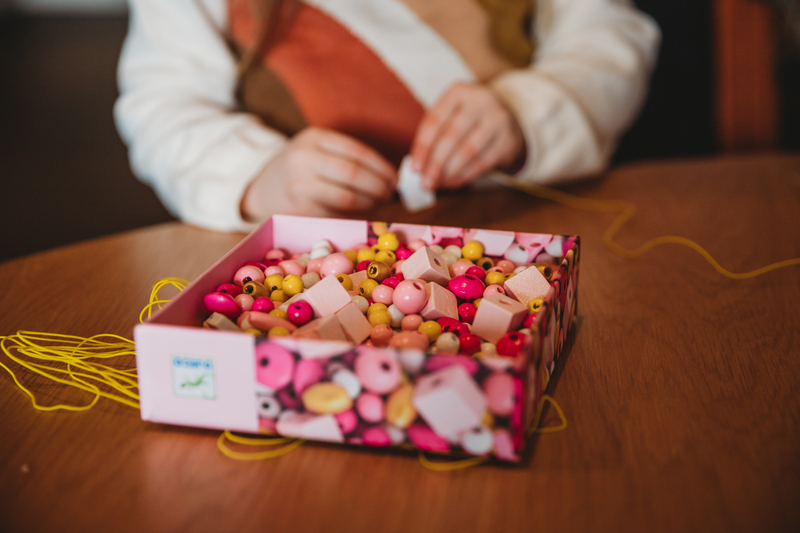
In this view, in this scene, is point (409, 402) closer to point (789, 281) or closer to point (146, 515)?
point (146, 515)

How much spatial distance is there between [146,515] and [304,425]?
4.1 inches

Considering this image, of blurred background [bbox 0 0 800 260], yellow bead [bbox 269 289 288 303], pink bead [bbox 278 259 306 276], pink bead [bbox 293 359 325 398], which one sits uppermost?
pink bead [bbox 293 359 325 398]

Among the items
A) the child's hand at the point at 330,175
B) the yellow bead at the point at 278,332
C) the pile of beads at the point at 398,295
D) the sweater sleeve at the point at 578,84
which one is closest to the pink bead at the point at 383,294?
the pile of beads at the point at 398,295

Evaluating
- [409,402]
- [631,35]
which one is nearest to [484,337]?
[409,402]

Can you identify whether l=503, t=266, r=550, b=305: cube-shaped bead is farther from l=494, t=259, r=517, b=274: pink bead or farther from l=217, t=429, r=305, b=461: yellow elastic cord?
l=217, t=429, r=305, b=461: yellow elastic cord

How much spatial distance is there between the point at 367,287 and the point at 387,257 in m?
0.06

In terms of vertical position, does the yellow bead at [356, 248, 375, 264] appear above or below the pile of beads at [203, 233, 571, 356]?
below

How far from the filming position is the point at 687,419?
44cm

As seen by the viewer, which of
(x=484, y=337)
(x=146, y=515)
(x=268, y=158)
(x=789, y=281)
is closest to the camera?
(x=146, y=515)

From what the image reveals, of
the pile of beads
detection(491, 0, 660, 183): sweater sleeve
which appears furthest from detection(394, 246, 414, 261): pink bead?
detection(491, 0, 660, 183): sweater sleeve

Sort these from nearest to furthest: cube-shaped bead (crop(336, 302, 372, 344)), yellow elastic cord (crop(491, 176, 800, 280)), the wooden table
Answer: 1. the wooden table
2. cube-shaped bead (crop(336, 302, 372, 344))
3. yellow elastic cord (crop(491, 176, 800, 280))

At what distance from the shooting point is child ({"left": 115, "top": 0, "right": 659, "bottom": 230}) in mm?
895

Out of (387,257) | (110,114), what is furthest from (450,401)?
(110,114)

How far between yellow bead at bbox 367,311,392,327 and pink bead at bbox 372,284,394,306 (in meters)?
0.03
